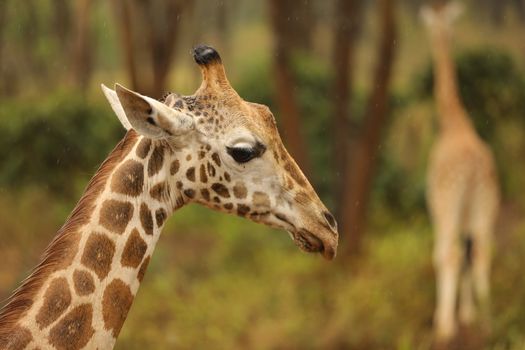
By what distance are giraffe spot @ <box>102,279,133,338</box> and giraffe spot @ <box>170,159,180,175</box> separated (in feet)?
1.61

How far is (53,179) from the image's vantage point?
502 inches

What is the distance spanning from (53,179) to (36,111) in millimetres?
1018

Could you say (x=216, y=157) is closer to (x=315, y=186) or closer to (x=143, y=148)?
(x=143, y=148)

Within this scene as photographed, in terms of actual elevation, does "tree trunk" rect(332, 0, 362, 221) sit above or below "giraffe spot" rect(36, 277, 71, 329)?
below

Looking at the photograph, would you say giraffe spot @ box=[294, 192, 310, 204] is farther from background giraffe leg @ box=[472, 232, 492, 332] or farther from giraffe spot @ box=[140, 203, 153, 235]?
background giraffe leg @ box=[472, 232, 492, 332]

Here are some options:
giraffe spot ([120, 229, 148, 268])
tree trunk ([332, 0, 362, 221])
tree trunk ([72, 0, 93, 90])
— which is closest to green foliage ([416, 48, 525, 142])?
tree trunk ([332, 0, 362, 221])

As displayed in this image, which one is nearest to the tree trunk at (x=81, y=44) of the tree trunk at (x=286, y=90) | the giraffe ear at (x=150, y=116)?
the tree trunk at (x=286, y=90)

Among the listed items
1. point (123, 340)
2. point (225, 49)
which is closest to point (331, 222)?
point (123, 340)

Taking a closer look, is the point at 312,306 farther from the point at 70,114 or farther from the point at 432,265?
the point at 70,114

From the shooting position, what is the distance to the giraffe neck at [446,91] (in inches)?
411

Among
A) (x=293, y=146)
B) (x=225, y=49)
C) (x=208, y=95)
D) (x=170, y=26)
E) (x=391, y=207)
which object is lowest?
(x=225, y=49)

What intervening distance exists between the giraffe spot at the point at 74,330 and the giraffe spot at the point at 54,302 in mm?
35

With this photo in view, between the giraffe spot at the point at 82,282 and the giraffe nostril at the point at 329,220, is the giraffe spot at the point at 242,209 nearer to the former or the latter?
the giraffe nostril at the point at 329,220

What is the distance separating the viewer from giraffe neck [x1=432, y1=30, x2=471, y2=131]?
10.4 metres
